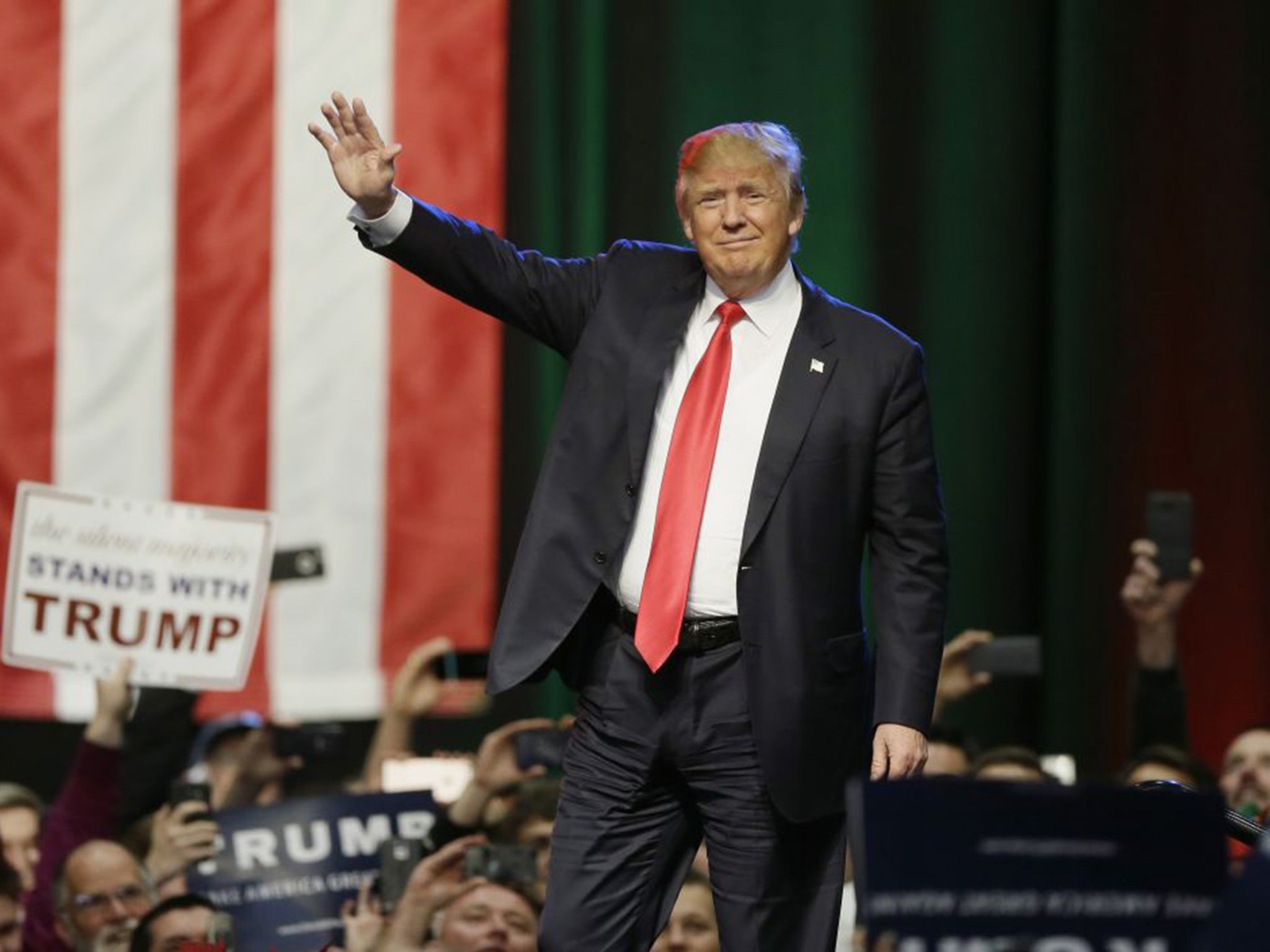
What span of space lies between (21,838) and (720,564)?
242cm

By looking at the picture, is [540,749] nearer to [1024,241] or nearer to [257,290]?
[257,290]

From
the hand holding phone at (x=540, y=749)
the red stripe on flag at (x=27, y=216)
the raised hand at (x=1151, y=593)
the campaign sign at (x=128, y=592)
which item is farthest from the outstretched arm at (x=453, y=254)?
the red stripe on flag at (x=27, y=216)

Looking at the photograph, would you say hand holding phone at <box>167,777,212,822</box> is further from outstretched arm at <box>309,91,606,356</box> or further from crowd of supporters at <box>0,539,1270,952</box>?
outstretched arm at <box>309,91,606,356</box>

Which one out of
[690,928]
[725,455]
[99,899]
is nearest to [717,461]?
[725,455]

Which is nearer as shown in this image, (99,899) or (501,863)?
(501,863)

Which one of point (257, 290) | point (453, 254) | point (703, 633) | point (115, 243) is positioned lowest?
point (703, 633)

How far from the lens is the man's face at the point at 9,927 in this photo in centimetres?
386

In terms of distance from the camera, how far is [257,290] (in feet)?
17.1

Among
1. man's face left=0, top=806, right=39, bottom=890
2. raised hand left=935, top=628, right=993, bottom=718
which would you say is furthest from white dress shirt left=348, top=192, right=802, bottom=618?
man's face left=0, top=806, right=39, bottom=890

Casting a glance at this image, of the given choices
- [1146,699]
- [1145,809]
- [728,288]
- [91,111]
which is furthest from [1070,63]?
[1145,809]

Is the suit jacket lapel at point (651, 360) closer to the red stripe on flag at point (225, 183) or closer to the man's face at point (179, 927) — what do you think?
the man's face at point (179, 927)

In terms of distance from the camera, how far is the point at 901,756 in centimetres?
253

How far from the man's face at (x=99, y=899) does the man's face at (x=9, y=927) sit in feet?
0.26

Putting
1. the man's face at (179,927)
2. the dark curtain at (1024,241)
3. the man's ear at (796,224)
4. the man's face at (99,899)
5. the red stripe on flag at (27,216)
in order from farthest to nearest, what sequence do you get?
1. the dark curtain at (1024,241)
2. the red stripe on flag at (27,216)
3. the man's face at (99,899)
4. the man's face at (179,927)
5. the man's ear at (796,224)
